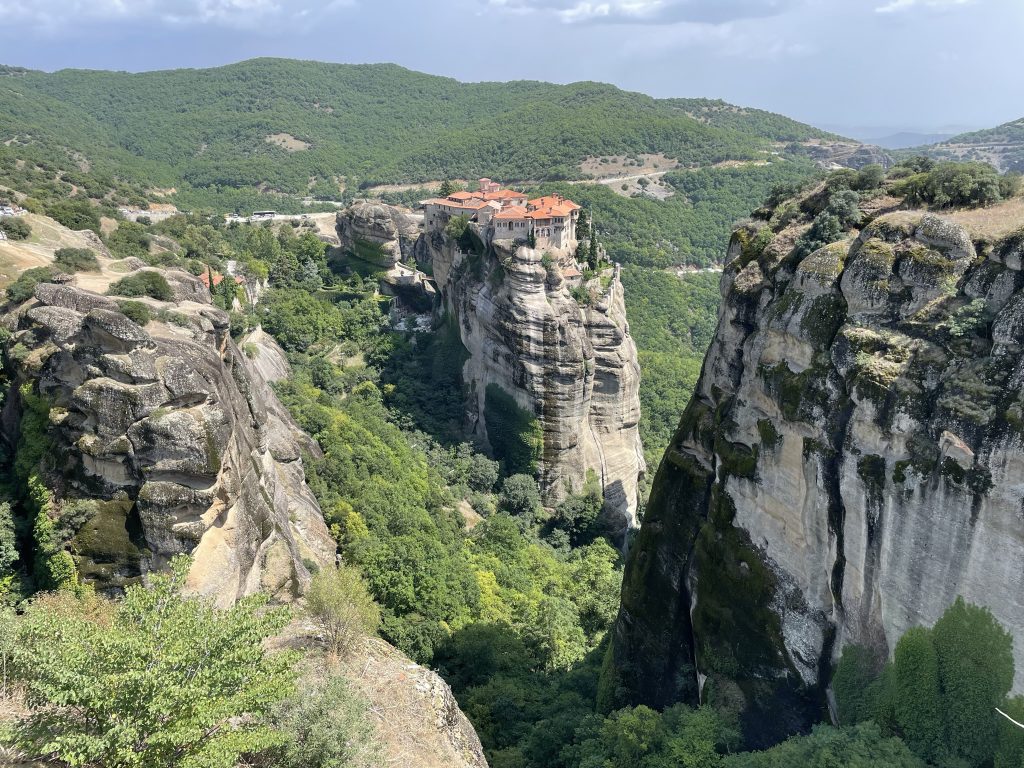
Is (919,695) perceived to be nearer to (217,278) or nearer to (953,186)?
(953,186)

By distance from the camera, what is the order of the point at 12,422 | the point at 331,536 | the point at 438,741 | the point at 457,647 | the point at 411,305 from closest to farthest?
the point at 438,741
the point at 12,422
the point at 457,647
the point at 331,536
the point at 411,305

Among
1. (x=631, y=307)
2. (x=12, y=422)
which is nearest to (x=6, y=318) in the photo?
(x=12, y=422)

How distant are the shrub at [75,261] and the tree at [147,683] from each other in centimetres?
2141

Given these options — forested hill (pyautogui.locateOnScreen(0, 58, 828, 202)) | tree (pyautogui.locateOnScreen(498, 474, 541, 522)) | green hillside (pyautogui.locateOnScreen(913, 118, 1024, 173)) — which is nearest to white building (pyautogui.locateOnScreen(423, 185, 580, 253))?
tree (pyautogui.locateOnScreen(498, 474, 541, 522))

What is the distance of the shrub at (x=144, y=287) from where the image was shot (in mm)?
27641

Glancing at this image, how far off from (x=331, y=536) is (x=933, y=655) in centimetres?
2384

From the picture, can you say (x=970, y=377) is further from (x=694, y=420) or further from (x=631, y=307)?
(x=631, y=307)

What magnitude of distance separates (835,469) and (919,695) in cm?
592

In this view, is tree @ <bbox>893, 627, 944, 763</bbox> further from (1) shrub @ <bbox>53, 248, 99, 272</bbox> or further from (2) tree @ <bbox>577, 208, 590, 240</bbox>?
(2) tree @ <bbox>577, 208, 590, 240</bbox>

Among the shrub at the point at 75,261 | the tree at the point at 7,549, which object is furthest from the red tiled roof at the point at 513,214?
the tree at the point at 7,549

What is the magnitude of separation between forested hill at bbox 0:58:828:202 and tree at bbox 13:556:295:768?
7507 centimetres

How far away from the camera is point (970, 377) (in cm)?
1708

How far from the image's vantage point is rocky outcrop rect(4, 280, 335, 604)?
20719mm

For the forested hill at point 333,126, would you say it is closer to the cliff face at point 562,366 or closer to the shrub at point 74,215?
the shrub at point 74,215
